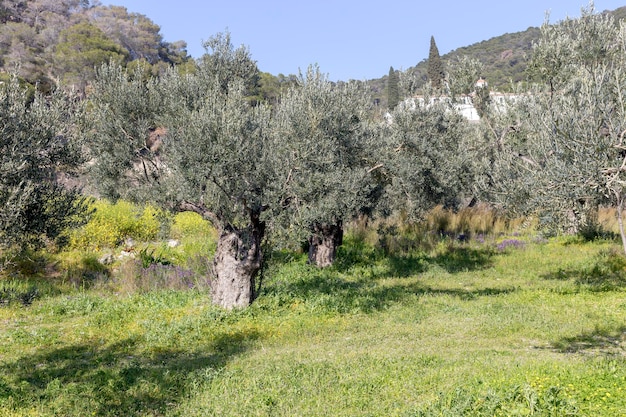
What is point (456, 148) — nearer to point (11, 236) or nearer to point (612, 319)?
point (612, 319)

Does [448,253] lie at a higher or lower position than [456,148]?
lower

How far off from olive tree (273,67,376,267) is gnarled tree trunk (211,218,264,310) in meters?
1.23

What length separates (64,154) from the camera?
40.1 feet

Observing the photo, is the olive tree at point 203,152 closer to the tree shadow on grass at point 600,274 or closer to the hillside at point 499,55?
the tree shadow on grass at point 600,274

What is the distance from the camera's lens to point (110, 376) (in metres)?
9.16

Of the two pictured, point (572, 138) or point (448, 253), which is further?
point (448, 253)

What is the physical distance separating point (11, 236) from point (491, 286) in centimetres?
1575

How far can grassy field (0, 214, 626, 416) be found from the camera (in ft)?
24.6

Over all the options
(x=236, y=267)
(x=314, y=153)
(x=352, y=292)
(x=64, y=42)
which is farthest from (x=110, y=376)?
(x=64, y=42)

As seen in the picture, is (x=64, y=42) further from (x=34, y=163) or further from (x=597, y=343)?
(x=597, y=343)

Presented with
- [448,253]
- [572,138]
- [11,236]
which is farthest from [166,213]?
[448,253]

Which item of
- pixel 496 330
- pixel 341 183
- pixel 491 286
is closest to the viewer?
pixel 496 330

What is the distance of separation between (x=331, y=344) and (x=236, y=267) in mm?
3887

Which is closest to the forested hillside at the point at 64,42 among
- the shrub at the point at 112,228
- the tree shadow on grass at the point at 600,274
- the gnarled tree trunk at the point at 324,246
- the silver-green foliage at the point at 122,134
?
the shrub at the point at 112,228
